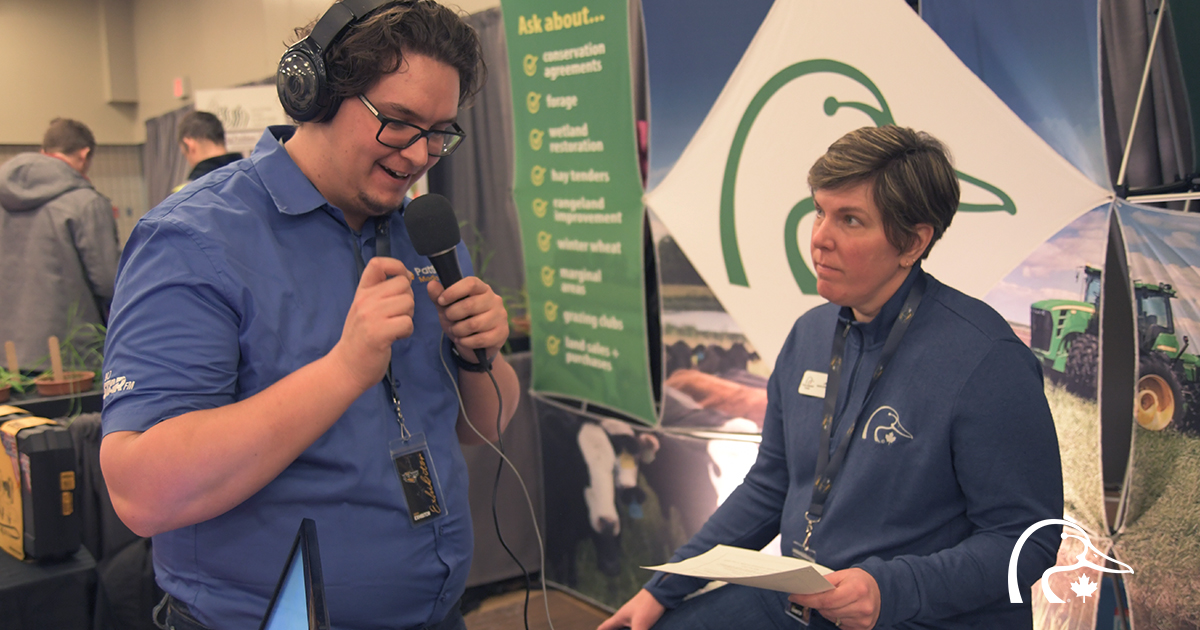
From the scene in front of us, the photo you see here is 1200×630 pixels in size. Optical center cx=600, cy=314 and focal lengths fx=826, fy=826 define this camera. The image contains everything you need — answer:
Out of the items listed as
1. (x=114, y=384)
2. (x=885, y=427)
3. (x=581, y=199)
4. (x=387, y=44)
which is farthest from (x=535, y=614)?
(x=387, y=44)

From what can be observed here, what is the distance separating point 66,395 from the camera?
3.03 metres

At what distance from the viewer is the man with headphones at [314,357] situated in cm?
102

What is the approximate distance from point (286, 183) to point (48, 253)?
3.79 m

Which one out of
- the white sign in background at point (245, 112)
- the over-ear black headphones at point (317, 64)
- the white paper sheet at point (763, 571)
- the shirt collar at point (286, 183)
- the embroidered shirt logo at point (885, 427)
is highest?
the white sign in background at point (245, 112)

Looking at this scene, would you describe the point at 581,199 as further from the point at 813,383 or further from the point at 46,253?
the point at 46,253

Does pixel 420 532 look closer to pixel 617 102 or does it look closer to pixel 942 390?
pixel 942 390

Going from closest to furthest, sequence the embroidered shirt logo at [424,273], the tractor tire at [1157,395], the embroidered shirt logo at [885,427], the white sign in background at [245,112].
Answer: the embroidered shirt logo at [424,273], the embroidered shirt logo at [885,427], the tractor tire at [1157,395], the white sign in background at [245,112]

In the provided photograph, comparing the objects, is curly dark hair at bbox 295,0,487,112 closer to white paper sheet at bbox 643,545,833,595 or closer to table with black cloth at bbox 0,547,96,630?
white paper sheet at bbox 643,545,833,595

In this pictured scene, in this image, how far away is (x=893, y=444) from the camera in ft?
4.83

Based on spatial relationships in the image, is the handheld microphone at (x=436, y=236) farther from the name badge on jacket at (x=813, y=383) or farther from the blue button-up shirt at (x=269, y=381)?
the name badge on jacket at (x=813, y=383)

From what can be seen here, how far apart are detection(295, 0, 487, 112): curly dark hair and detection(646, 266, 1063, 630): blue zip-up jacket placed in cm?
93

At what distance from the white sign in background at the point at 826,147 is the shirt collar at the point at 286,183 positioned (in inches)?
61.3

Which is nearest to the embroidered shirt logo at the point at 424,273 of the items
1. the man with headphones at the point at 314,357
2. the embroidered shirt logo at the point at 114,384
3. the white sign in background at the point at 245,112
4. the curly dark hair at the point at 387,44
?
the man with headphones at the point at 314,357

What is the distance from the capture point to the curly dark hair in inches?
45.5
